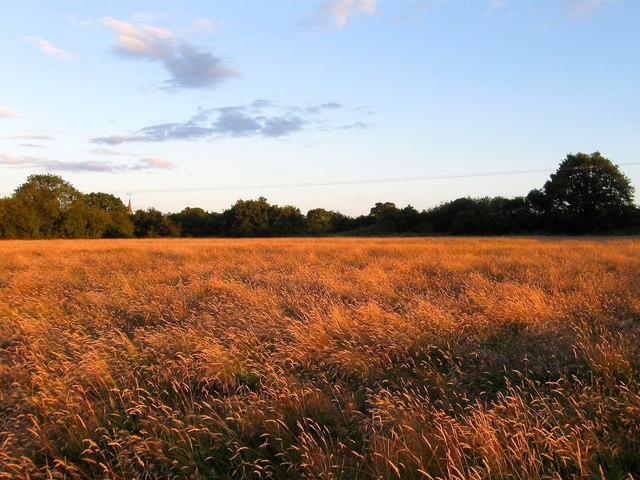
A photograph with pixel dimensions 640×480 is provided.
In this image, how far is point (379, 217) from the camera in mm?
67812

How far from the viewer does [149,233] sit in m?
72.5

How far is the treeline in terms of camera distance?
4859cm

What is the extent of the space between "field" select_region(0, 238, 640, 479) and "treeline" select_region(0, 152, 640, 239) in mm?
47401

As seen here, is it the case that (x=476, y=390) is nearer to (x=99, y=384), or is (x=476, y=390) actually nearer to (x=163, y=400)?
(x=163, y=400)

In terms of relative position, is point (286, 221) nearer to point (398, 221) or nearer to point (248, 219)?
point (248, 219)

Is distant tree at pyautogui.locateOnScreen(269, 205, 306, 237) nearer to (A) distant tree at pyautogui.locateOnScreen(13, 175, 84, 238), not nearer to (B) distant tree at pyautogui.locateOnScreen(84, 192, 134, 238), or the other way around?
(B) distant tree at pyautogui.locateOnScreen(84, 192, 134, 238)

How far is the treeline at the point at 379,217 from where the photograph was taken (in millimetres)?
48594

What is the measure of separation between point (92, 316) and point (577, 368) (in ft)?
22.0

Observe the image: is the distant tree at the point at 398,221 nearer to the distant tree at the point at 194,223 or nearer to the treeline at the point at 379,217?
the treeline at the point at 379,217

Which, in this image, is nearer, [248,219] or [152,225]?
[248,219]

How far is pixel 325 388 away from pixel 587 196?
2111 inches

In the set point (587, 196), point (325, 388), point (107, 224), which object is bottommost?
point (325, 388)

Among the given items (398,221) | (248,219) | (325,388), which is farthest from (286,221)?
(325,388)

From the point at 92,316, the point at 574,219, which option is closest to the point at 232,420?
the point at 92,316
